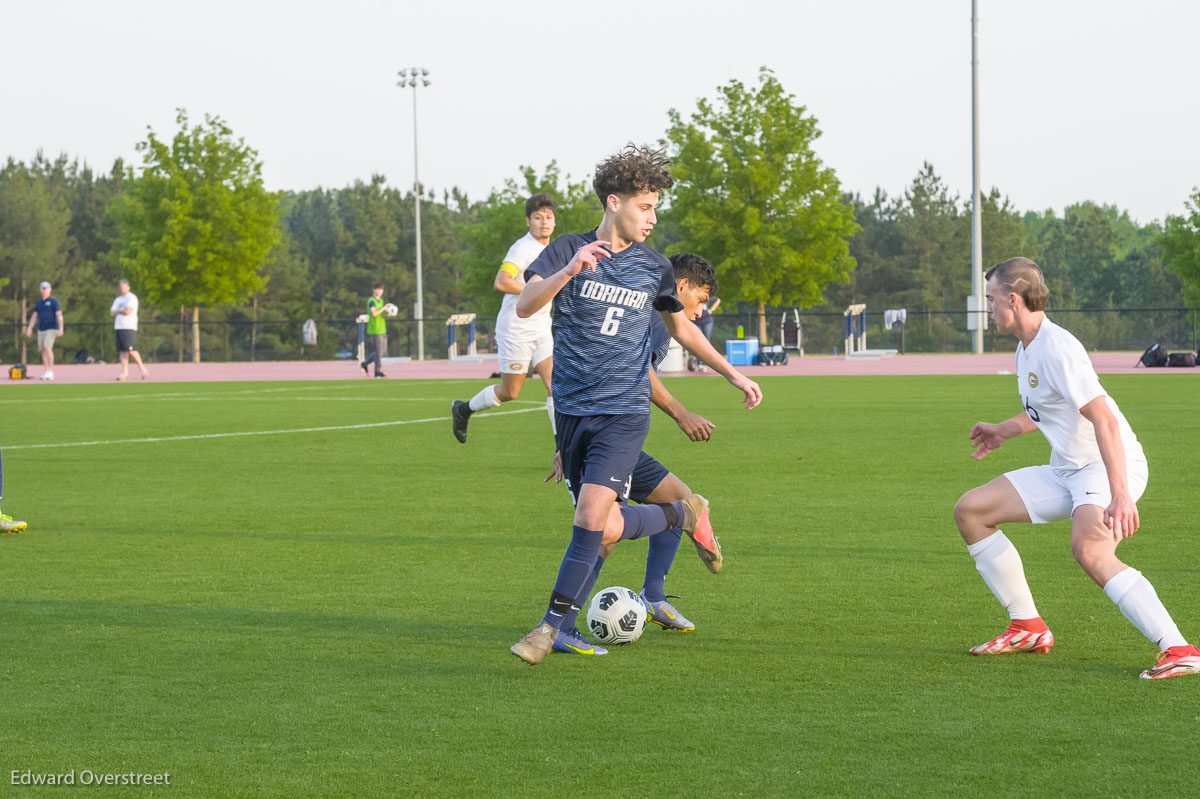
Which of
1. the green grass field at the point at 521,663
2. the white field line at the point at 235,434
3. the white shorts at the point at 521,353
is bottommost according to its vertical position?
the green grass field at the point at 521,663

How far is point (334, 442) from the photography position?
50.5ft

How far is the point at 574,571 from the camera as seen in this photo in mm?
5559

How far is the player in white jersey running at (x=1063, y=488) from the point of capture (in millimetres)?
4941

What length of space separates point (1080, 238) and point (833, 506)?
324 ft

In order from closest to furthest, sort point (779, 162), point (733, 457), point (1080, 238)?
point (733, 457) < point (779, 162) < point (1080, 238)

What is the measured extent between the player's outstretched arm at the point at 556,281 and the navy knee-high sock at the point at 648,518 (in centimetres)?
106

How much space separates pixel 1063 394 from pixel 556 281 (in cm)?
189

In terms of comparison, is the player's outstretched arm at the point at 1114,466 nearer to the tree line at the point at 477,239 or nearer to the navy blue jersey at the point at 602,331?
the navy blue jersey at the point at 602,331

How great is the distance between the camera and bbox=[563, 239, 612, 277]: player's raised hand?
17.2 ft

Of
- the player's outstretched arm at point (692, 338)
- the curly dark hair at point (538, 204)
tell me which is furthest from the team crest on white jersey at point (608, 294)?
the curly dark hair at point (538, 204)

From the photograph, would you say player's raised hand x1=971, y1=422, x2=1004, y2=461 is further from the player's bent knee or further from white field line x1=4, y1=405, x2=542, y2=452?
white field line x1=4, y1=405, x2=542, y2=452

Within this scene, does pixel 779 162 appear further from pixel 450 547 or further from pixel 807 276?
pixel 450 547

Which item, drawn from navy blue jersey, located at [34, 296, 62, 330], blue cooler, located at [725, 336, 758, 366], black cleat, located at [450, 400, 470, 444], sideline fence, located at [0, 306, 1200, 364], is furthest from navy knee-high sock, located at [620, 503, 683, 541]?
sideline fence, located at [0, 306, 1200, 364]

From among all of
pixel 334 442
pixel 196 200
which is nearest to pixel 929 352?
pixel 196 200
